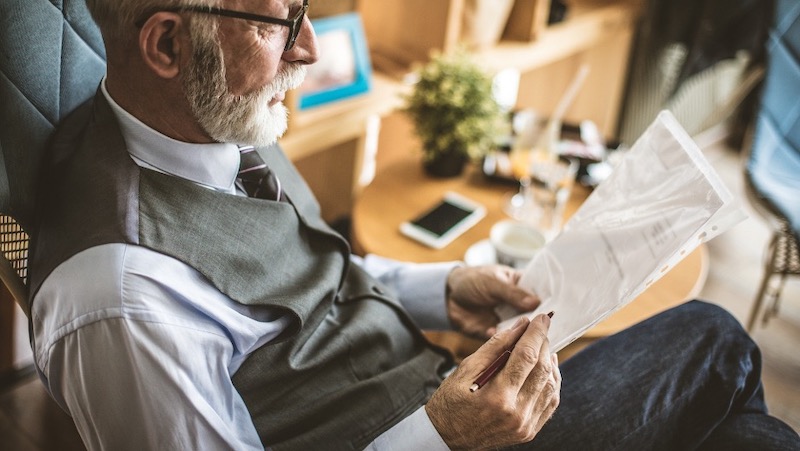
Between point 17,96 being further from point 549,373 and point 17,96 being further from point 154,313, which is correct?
point 549,373

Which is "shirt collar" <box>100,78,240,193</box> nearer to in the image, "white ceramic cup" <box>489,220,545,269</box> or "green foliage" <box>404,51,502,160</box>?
"white ceramic cup" <box>489,220,545,269</box>

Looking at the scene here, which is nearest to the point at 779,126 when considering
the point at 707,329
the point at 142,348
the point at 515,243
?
the point at 515,243

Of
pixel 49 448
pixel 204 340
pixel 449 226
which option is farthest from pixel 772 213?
pixel 49 448

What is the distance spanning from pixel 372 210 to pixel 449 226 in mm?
194

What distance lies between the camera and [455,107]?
179 centimetres

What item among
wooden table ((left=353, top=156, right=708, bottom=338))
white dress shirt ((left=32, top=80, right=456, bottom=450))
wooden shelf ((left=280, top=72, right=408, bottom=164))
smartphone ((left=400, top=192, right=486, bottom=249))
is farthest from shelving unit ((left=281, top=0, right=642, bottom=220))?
white dress shirt ((left=32, top=80, right=456, bottom=450))

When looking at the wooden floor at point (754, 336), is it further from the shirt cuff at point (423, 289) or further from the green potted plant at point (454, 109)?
the green potted plant at point (454, 109)

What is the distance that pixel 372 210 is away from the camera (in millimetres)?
1750

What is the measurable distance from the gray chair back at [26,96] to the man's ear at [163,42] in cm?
17

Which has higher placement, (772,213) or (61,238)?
(61,238)

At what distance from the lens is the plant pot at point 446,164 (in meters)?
1.88

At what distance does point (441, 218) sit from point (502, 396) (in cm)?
88

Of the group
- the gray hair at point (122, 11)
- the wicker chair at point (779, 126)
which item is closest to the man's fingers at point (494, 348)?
the gray hair at point (122, 11)

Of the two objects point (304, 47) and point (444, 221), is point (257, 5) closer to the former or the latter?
point (304, 47)
